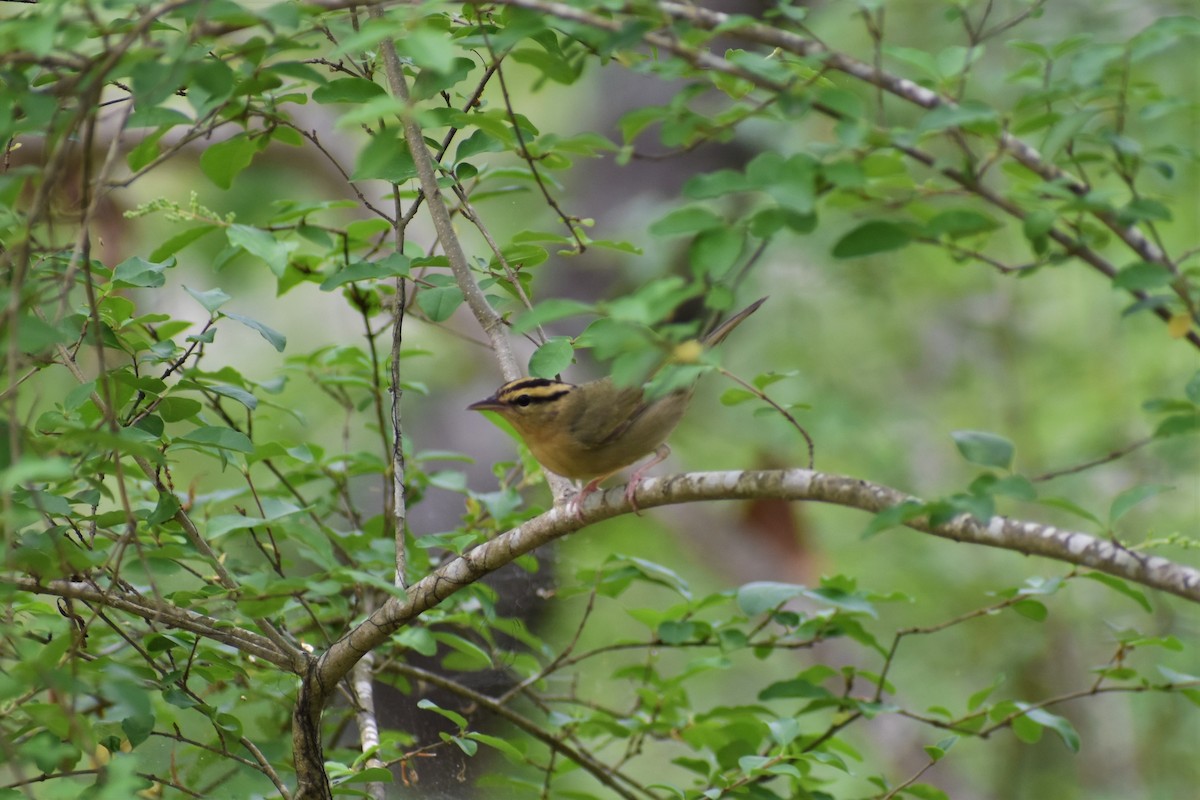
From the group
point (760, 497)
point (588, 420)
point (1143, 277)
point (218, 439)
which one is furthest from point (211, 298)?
point (1143, 277)

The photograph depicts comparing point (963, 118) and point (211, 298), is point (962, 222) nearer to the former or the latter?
point (963, 118)

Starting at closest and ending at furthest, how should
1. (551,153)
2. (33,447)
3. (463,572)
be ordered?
(33,447)
(463,572)
(551,153)

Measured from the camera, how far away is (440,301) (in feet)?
10.3

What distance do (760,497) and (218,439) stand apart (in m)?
1.33

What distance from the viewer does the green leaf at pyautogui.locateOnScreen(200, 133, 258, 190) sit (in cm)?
282

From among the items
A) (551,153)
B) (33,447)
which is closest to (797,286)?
(551,153)

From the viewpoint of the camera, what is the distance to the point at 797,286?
9.05 meters

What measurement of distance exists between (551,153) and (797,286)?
6115 millimetres

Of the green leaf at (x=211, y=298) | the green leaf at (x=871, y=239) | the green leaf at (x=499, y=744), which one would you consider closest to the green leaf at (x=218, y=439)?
the green leaf at (x=211, y=298)

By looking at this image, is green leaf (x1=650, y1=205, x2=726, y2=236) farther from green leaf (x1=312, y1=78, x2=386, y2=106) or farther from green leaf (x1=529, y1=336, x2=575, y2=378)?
green leaf (x1=312, y1=78, x2=386, y2=106)

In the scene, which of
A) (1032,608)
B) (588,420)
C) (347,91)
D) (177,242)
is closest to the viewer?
(347,91)

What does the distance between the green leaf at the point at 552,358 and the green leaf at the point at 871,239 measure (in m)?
0.89

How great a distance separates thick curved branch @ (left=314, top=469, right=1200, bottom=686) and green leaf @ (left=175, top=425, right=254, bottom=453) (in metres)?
0.54

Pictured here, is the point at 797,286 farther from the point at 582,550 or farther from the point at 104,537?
the point at 104,537
